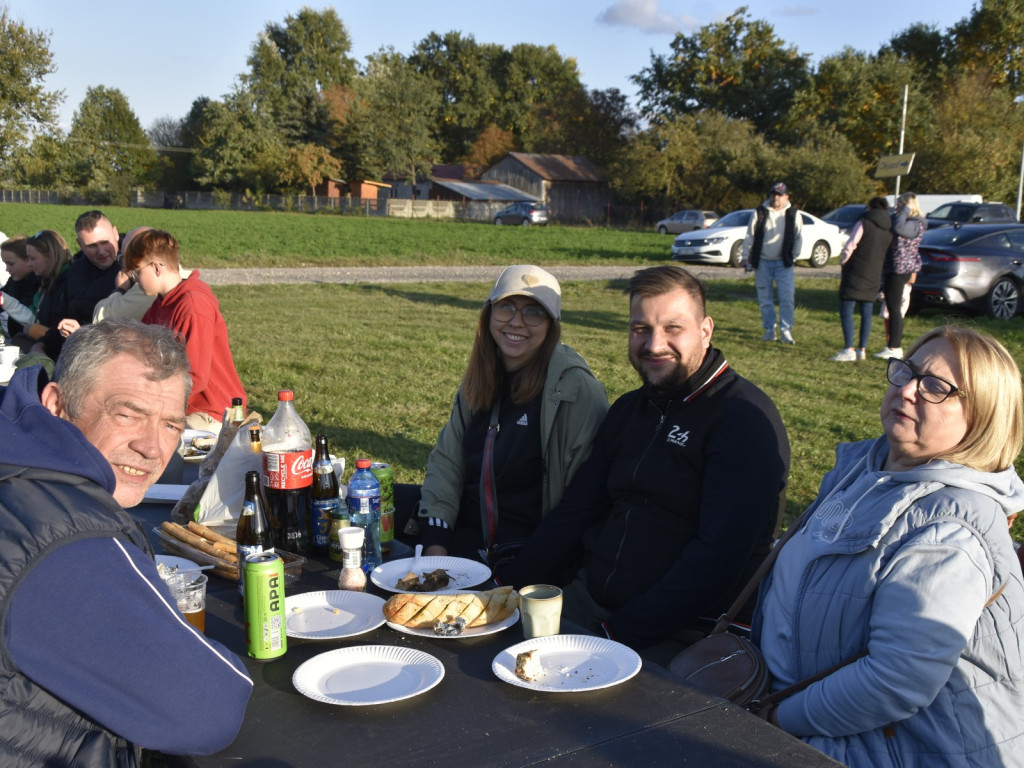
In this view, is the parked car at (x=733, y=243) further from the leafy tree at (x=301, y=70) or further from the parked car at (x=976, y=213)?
the leafy tree at (x=301, y=70)

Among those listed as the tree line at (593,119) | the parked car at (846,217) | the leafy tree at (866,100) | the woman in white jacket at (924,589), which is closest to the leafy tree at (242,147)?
the tree line at (593,119)

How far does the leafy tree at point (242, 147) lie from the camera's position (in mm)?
64688

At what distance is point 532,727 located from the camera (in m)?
1.84

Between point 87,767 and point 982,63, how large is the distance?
195ft

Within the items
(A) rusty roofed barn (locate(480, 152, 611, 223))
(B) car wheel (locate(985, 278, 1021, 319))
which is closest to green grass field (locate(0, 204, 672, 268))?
(B) car wheel (locate(985, 278, 1021, 319))

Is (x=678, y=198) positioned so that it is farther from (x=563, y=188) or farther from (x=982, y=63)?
(x=982, y=63)

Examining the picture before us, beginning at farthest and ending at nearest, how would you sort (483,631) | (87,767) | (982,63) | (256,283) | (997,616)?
1. (982,63)
2. (256,283)
3. (483,631)
4. (997,616)
5. (87,767)

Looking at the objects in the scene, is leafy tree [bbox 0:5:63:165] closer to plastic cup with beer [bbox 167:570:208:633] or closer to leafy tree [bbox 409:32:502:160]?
leafy tree [bbox 409:32:502:160]

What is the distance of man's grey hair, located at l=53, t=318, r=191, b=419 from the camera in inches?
80.4

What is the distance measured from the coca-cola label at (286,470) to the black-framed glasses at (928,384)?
1865mm

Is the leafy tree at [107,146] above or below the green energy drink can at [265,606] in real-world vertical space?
above

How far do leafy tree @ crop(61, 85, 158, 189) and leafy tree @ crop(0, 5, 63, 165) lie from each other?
77.7ft

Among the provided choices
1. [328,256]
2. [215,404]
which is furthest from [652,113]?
[215,404]

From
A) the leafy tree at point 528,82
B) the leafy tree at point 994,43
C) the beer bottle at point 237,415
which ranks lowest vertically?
the beer bottle at point 237,415
